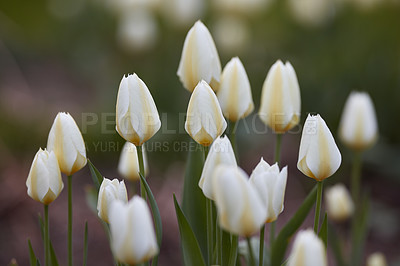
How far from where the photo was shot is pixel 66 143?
1056mm

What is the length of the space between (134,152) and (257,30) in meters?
3.23

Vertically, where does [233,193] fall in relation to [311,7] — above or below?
below

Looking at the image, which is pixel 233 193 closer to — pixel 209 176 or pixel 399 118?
pixel 209 176

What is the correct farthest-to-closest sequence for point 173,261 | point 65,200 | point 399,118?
1. point 399,118
2. point 65,200
3. point 173,261

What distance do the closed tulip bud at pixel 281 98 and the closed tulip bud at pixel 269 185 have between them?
300mm

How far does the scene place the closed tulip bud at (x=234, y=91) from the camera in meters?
1.22

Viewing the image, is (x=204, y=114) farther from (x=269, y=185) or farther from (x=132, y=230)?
(x=132, y=230)

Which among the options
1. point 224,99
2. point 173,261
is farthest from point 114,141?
point 224,99

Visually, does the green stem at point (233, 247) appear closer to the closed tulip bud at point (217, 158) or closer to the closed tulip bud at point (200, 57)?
the closed tulip bud at point (217, 158)

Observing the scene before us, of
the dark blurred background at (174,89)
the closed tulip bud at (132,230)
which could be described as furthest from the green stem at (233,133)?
the dark blurred background at (174,89)

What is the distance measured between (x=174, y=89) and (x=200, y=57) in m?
2.11

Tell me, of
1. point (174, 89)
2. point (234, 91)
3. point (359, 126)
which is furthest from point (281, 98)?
point (174, 89)

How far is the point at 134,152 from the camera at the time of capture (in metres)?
1.34

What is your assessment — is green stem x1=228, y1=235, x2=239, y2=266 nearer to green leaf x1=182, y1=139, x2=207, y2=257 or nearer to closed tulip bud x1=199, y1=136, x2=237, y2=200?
closed tulip bud x1=199, y1=136, x2=237, y2=200
